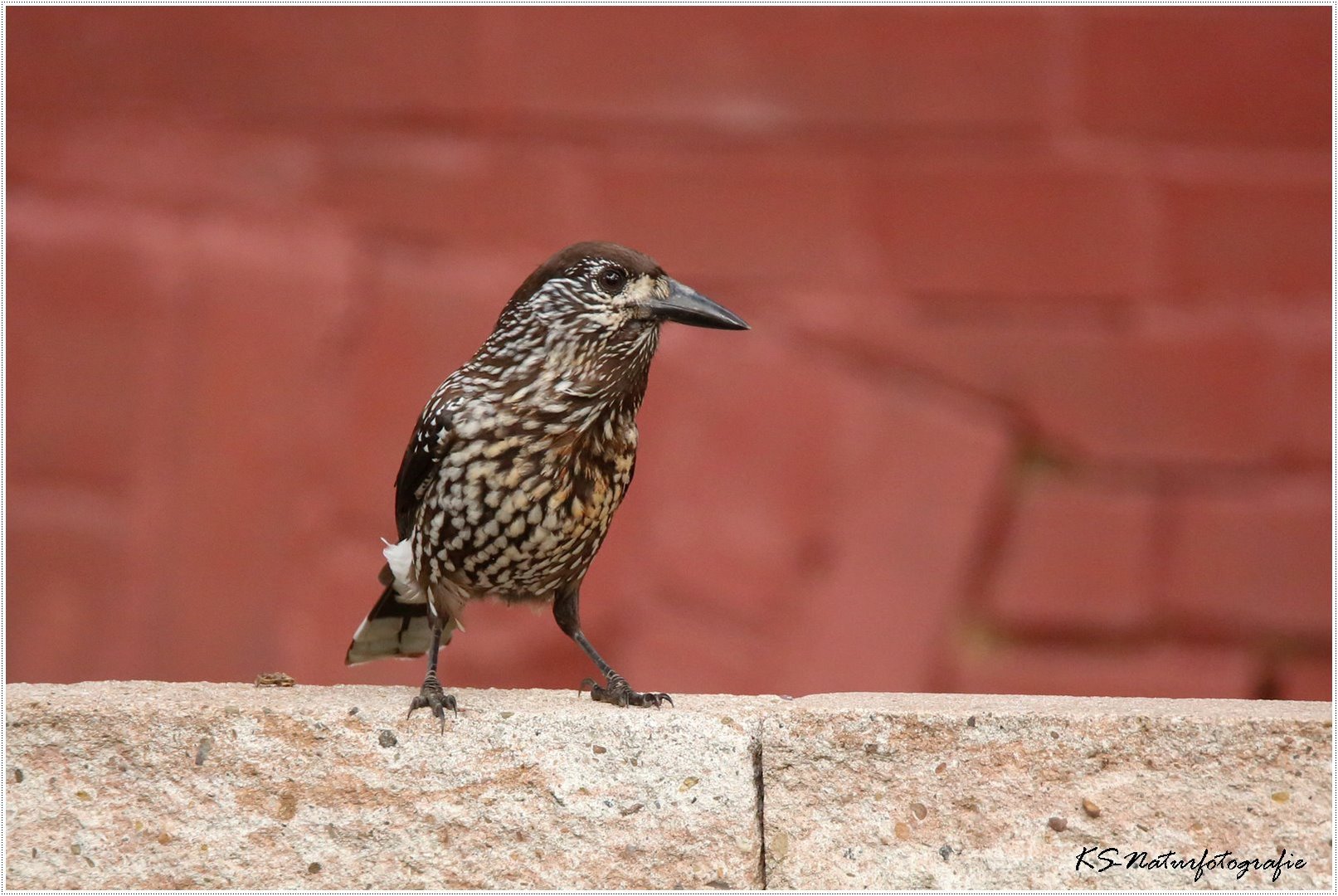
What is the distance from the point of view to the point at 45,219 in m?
4.18

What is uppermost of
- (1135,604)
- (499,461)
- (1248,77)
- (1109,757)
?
(1248,77)

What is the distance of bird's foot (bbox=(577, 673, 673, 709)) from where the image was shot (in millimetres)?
2918

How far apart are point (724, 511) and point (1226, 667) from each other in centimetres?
158

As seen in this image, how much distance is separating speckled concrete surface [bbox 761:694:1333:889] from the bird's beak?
76 cm

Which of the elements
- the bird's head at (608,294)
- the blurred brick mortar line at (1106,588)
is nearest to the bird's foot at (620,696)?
the bird's head at (608,294)

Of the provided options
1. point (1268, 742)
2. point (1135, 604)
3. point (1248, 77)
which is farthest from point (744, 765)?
point (1248, 77)

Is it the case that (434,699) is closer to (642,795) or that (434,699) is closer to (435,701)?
(435,701)

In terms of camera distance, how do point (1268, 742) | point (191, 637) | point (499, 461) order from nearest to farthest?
point (1268, 742) → point (499, 461) → point (191, 637)

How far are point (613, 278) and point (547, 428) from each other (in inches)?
13.2

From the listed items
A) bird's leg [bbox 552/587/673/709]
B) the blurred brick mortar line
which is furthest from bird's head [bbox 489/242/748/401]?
the blurred brick mortar line

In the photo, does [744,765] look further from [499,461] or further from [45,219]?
[45,219]

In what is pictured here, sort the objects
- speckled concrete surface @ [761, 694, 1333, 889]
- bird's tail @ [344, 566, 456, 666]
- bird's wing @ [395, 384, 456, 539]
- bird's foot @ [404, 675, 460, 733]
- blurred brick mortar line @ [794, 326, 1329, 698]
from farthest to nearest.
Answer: blurred brick mortar line @ [794, 326, 1329, 698] → bird's tail @ [344, 566, 456, 666] → bird's wing @ [395, 384, 456, 539] → bird's foot @ [404, 675, 460, 733] → speckled concrete surface @ [761, 694, 1333, 889]

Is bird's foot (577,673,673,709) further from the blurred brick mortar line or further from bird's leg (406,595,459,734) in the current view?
the blurred brick mortar line

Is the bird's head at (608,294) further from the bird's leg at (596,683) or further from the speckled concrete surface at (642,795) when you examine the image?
the speckled concrete surface at (642,795)
